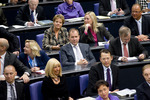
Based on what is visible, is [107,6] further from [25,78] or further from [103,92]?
[103,92]

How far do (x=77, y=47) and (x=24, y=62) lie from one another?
89 centimetres

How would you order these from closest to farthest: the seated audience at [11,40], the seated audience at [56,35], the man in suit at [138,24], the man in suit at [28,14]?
the seated audience at [11,40] < the seated audience at [56,35] < the man in suit at [138,24] < the man in suit at [28,14]

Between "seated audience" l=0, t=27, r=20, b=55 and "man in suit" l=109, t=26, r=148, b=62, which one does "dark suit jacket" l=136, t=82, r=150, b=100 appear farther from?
"seated audience" l=0, t=27, r=20, b=55

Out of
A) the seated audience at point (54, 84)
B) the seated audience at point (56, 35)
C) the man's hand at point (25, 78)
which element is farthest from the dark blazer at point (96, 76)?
the seated audience at point (56, 35)

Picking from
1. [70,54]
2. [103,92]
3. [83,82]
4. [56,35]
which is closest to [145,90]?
[103,92]

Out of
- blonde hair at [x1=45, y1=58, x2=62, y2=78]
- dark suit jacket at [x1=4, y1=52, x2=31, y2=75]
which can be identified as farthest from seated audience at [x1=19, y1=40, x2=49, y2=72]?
blonde hair at [x1=45, y1=58, x2=62, y2=78]

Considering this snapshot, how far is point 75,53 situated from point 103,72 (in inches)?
32.8

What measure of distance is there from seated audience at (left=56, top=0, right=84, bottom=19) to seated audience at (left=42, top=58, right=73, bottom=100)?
Result: 2.82 metres

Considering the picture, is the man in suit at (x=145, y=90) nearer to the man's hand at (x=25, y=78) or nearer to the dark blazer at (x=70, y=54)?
the dark blazer at (x=70, y=54)

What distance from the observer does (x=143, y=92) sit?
488 cm

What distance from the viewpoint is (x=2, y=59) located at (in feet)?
18.1

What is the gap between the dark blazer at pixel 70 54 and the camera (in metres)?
5.99

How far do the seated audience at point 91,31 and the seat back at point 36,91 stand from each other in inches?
75.6

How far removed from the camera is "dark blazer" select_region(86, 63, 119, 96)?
525 centimetres
